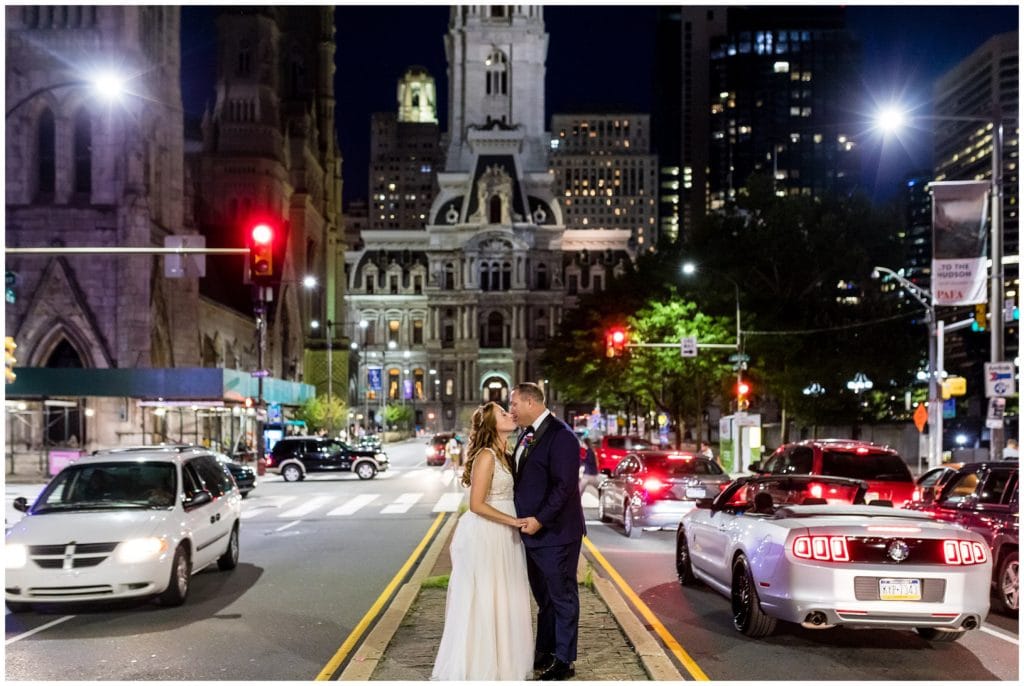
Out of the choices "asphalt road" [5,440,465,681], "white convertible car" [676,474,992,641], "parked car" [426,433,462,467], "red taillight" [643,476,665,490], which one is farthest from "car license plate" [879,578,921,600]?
"parked car" [426,433,462,467]

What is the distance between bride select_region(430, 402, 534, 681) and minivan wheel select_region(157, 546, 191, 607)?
216 inches

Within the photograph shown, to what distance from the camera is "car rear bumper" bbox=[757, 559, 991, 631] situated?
953 cm

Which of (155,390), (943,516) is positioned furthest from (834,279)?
(943,516)

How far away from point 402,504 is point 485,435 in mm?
21970

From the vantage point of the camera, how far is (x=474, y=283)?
139m

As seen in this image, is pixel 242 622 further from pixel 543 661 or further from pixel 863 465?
pixel 863 465

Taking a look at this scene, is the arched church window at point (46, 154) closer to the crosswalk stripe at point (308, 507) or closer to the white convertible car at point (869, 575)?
the crosswalk stripe at point (308, 507)

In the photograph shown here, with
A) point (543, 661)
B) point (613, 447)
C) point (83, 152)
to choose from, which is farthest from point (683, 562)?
point (83, 152)

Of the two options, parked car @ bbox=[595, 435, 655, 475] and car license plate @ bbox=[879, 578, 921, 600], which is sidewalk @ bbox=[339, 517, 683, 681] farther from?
parked car @ bbox=[595, 435, 655, 475]

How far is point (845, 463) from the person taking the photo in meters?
19.3

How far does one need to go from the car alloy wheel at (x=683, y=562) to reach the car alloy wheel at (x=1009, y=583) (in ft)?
11.0

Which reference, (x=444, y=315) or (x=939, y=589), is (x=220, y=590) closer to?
(x=939, y=589)

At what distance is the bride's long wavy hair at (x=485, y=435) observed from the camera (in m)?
7.86

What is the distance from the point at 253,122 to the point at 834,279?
48.0 meters
